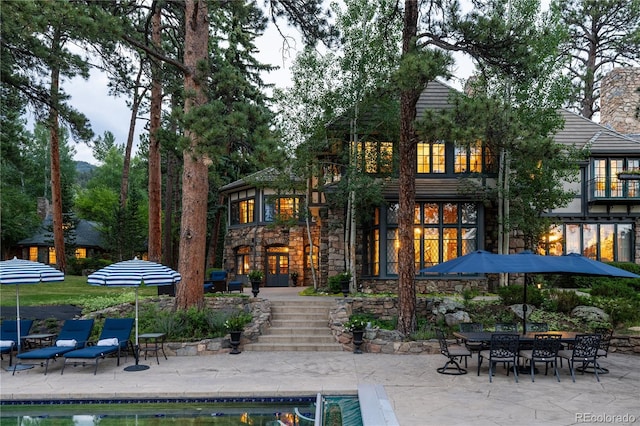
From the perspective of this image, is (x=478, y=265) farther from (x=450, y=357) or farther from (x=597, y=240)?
(x=597, y=240)

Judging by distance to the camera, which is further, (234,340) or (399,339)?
(399,339)

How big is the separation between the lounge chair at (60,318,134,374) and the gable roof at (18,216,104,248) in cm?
2354

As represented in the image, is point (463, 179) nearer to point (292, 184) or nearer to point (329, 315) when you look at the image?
point (292, 184)

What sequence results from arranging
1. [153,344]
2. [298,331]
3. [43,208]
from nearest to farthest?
[153,344]
[298,331]
[43,208]

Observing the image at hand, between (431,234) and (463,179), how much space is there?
2.25 m

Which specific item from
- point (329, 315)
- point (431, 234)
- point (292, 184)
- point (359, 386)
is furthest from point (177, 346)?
point (431, 234)

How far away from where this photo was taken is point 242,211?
24016 millimetres

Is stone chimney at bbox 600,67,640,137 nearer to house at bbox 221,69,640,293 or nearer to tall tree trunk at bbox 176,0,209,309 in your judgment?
house at bbox 221,69,640,293

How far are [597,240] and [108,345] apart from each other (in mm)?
17825

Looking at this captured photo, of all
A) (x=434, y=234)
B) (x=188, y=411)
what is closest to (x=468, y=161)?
(x=434, y=234)

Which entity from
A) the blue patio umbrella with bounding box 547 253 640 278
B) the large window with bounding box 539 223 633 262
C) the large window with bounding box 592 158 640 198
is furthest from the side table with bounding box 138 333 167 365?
the large window with bounding box 592 158 640 198

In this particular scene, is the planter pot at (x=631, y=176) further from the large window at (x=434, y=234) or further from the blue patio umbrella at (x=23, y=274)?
the blue patio umbrella at (x=23, y=274)

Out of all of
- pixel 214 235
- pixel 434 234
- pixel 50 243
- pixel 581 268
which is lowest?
pixel 50 243

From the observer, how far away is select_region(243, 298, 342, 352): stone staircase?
11.1 m
